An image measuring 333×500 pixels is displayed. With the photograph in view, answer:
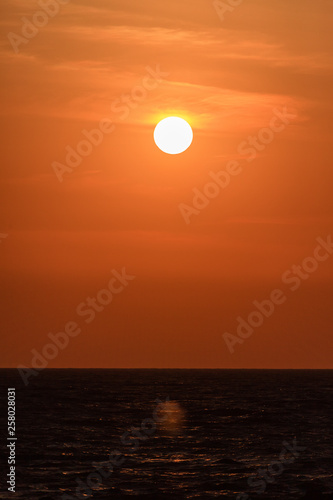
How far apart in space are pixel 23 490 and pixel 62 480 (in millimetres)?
3647

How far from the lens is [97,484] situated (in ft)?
144

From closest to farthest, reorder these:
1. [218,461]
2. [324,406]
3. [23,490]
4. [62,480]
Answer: [23,490]
[62,480]
[218,461]
[324,406]

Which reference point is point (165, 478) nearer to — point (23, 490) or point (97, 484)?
point (97, 484)

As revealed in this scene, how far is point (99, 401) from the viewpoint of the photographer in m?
122

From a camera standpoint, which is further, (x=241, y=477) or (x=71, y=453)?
(x=71, y=453)

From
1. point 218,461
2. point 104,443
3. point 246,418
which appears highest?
point 246,418

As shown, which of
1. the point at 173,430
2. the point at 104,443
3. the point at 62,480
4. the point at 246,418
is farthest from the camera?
the point at 246,418

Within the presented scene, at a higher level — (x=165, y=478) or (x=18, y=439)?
(x=18, y=439)

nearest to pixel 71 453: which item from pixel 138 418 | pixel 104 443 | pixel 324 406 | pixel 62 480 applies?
pixel 104 443

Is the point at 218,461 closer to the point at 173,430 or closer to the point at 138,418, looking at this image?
the point at 173,430

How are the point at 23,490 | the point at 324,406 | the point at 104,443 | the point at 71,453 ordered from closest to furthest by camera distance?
the point at 23,490, the point at 71,453, the point at 104,443, the point at 324,406

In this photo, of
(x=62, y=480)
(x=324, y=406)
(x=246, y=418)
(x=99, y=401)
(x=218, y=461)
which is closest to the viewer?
(x=62, y=480)

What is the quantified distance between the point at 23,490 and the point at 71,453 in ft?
48.8

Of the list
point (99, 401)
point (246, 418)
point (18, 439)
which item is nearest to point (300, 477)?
point (18, 439)
